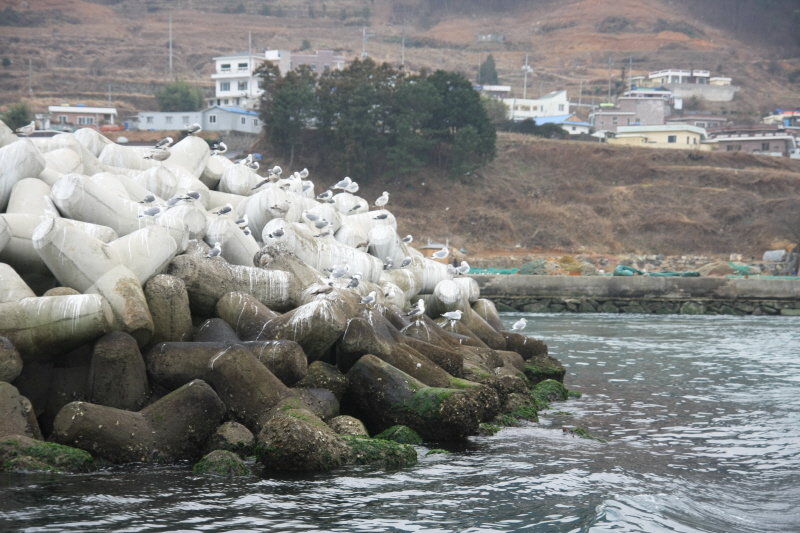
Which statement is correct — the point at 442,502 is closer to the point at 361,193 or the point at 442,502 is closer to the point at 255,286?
the point at 255,286

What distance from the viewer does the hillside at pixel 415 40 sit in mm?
102500

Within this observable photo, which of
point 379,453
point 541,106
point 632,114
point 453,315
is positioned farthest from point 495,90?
point 379,453

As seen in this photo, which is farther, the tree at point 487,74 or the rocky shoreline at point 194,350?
the tree at point 487,74

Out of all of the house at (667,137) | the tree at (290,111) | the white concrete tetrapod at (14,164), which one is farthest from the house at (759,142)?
the white concrete tetrapod at (14,164)

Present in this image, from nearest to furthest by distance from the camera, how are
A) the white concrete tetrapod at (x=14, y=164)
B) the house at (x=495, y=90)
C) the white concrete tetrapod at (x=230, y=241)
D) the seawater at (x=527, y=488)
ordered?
1. the seawater at (x=527, y=488)
2. the white concrete tetrapod at (x=14, y=164)
3. the white concrete tetrapod at (x=230, y=241)
4. the house at (x=495, y=90)

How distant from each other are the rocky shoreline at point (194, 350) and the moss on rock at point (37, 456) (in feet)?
0.04

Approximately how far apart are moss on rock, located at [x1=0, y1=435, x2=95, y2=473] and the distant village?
54472 mm

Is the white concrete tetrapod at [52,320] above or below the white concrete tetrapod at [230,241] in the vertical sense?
below

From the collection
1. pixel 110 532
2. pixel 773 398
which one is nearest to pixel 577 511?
pixel 110 532

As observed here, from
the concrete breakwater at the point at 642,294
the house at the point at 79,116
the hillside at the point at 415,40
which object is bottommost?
the concrete breakwater at the point at 642,294

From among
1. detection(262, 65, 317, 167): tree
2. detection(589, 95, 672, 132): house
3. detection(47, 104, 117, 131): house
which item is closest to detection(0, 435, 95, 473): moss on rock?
detection(262, 65, 317, 167): tree

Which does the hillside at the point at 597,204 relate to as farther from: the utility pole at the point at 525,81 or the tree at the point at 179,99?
the utility pole at the point at 525,81

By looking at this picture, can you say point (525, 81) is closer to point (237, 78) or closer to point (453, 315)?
point (237, 78)

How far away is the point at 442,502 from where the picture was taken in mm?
8508
